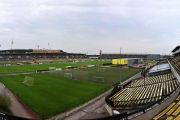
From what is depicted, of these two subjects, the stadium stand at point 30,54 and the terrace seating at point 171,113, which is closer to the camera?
the terrace seating at point 171,113

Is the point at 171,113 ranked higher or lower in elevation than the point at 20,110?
higher

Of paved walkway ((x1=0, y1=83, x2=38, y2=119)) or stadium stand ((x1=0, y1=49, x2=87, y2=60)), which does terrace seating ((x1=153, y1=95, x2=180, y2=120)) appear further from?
stadium stand ((x1=0, y1=49, x2=87, y2=60))

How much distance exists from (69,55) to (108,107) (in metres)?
145

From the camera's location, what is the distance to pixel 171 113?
1725cm

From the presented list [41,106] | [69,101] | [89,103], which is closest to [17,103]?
[41,106]

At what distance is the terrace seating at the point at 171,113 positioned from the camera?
16.3 m

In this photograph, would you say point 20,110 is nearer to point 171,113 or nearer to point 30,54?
point 171,113

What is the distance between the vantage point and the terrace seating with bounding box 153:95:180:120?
1634 cm

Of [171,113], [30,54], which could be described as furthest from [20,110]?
[30,54]

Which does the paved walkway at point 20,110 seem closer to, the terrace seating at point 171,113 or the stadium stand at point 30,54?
the terrace seating at point 171,113

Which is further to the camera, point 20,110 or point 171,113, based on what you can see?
point 20,110

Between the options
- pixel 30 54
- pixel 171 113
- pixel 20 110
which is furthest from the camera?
pixel 30 54

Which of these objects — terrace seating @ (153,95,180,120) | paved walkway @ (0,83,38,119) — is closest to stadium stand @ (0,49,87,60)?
paved walkway @ (0,83,38,119)

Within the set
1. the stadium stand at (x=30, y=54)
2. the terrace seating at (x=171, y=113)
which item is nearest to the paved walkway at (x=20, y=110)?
the terrace seating at (x=171, y=113)
